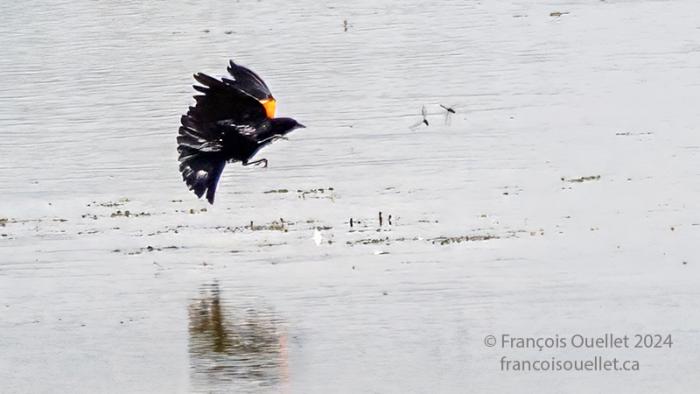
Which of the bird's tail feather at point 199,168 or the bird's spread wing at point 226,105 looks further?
the bird's tail feather at point 199,168

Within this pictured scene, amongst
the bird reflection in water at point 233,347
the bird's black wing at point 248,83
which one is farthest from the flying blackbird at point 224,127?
the bird reflection in water at point 233,347

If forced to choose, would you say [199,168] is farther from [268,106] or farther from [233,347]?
[233,347]

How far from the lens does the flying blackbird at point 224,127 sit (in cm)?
1199

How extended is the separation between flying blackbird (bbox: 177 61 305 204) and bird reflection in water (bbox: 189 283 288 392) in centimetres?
212

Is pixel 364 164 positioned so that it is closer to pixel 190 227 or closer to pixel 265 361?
pixel 190 227

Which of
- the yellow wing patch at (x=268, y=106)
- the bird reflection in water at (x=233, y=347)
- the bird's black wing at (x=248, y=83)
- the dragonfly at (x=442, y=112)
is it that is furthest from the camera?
the dragonfly at (x=442, y=112)

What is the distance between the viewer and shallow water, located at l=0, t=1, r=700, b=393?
880 centimetres

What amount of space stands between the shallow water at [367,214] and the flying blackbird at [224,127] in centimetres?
39

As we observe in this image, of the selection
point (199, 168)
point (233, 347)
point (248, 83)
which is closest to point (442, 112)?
point (248, 83)

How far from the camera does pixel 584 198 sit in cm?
1208

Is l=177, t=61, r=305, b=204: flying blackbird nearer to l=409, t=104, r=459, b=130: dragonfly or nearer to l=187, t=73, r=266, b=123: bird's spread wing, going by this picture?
l=187, t=73, r=266, b=123: bird's spread wing

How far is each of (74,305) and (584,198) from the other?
3832 mm

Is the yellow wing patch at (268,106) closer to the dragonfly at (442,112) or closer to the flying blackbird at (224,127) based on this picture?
the flying blackbird at (224,127)

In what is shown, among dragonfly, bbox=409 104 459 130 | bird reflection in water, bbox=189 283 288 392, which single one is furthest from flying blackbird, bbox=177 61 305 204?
dragonfly, bbox=409 104 459 130
